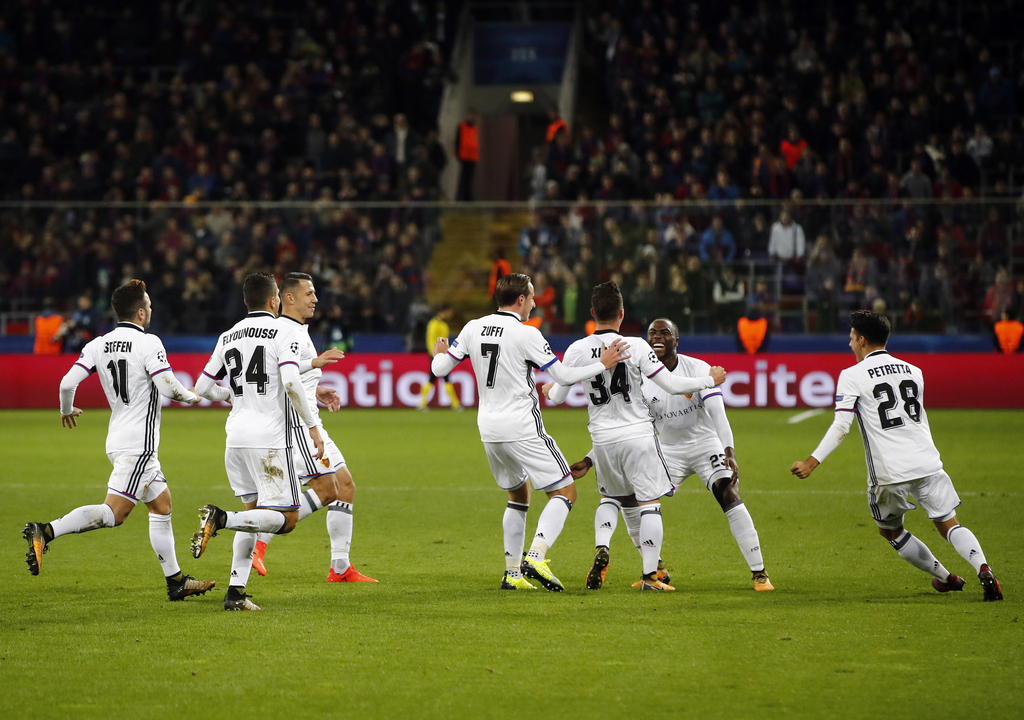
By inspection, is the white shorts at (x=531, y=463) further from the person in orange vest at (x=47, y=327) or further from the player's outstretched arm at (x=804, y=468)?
the person in orange vest at (x=47, y=327)

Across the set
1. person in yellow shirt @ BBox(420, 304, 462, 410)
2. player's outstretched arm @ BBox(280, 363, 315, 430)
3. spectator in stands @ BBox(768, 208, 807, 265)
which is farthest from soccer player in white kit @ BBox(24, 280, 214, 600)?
spectator in stands @ BBox(768, 208, 807, 265)

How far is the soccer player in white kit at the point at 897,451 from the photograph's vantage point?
22.8 feet

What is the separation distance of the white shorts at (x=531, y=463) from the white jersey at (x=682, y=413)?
74cm

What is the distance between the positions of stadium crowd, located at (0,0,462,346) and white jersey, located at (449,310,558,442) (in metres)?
13.5

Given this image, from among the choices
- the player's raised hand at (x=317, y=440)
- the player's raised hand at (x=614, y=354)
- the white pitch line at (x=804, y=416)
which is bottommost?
the white pitch line at (x=804, y=416)

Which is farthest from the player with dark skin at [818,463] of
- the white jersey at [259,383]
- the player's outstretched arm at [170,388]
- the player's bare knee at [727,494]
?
the player's outstretched arm at [170,388]

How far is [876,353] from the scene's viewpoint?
7199mm

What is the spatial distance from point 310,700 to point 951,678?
9.02 feet

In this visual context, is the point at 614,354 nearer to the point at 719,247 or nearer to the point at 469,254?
the point at 719,247

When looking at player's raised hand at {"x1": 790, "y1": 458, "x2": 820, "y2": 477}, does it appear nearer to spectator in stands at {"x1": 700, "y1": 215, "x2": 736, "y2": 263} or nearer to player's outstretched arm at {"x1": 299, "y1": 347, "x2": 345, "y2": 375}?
player's outstretched arm at {"x1": 299, "y1": 347, "x2": 345, "y2": 375}

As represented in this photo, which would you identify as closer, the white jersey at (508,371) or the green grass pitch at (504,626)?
the green grass pitch at (504,626)

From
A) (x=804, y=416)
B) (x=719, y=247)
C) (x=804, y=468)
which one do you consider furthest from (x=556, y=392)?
(x=719, y=247)

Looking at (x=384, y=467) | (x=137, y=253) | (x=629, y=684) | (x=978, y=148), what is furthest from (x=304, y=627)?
(x=978, y=148)

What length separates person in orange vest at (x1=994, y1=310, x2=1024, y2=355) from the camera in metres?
19.5
